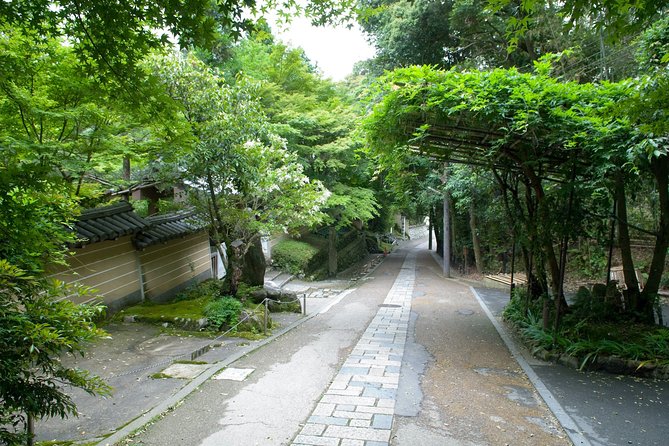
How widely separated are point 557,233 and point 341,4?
634 centimetres

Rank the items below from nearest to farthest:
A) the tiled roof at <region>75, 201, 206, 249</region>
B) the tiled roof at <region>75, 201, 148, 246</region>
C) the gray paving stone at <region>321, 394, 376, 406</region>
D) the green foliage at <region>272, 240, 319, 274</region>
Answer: the gray paving stone at <region>321, 394, 376, 406</region>
the tiled roof at <region>75, 201, 148, 246</region>
the tiled roof at <region>75, 201, 206, 249</region>
the green foliage at <region>272, 240, 319, 274</region>

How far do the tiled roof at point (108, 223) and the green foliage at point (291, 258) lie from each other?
10.5 m

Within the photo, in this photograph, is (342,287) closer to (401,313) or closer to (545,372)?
(401,313)

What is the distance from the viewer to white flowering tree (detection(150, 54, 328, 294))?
8.55 metres

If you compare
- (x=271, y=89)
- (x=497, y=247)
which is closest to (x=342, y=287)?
(x=497, y=247)

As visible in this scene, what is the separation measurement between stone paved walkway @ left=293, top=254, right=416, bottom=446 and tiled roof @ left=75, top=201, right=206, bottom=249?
5058mm

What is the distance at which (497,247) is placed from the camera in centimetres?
2012

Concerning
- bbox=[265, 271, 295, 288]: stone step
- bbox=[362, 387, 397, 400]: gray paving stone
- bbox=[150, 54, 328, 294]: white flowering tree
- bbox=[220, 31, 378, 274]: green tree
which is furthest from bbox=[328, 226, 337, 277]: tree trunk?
bbox=[362, 387, 397, 400]: gray paving stone

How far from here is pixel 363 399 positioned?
530 cm

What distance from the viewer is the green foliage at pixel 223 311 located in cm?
900

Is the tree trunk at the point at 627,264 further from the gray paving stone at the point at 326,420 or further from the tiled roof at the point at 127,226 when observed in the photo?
the tiled roof at the point at 127,226

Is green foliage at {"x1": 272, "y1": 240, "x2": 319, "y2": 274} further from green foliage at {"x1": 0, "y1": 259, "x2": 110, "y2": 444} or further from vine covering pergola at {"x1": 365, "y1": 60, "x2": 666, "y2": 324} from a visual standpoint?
green foliage at {"x1": 0, "y1": 259, "x2": 110, "y2": 444}

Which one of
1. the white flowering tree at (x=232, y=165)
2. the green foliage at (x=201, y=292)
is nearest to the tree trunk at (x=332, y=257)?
the green foliage at (x=201, y=292)

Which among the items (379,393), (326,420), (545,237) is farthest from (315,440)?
(545,237)
